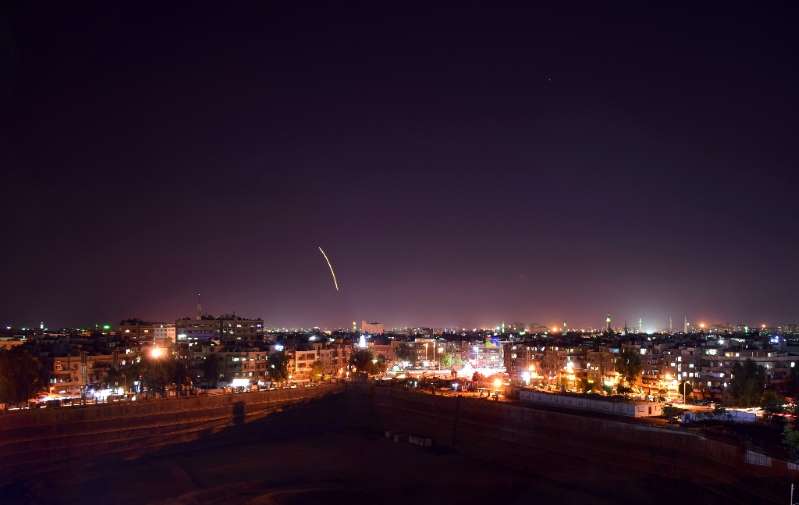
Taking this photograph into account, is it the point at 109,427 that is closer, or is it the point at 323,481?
the point at 323,481

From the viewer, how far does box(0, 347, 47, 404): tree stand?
3325cm

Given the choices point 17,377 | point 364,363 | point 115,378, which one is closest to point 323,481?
point 17,377

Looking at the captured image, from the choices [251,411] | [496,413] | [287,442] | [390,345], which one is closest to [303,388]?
[251,411]

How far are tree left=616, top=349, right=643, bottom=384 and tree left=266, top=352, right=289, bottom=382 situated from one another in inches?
953

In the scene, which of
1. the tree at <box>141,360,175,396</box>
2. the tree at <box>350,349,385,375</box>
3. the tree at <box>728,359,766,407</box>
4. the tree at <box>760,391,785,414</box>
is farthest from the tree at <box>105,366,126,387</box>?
the tree at <box>760,391,785,414</box>

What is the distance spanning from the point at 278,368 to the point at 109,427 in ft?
66.6

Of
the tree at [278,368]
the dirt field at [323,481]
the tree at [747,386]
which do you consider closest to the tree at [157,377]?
the dirt field at [323,481]

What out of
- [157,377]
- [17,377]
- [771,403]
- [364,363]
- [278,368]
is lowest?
[364,363]

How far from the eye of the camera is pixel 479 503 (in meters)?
21.8

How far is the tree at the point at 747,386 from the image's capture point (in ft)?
108

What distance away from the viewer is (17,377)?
110ft

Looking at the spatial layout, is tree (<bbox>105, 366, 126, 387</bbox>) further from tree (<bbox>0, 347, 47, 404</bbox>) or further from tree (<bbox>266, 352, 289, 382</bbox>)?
tree (<bbox>266, 352, 289, 382</bbox>)

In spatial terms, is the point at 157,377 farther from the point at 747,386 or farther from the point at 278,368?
the point at 747,386

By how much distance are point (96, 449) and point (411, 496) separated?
49.1 ft
